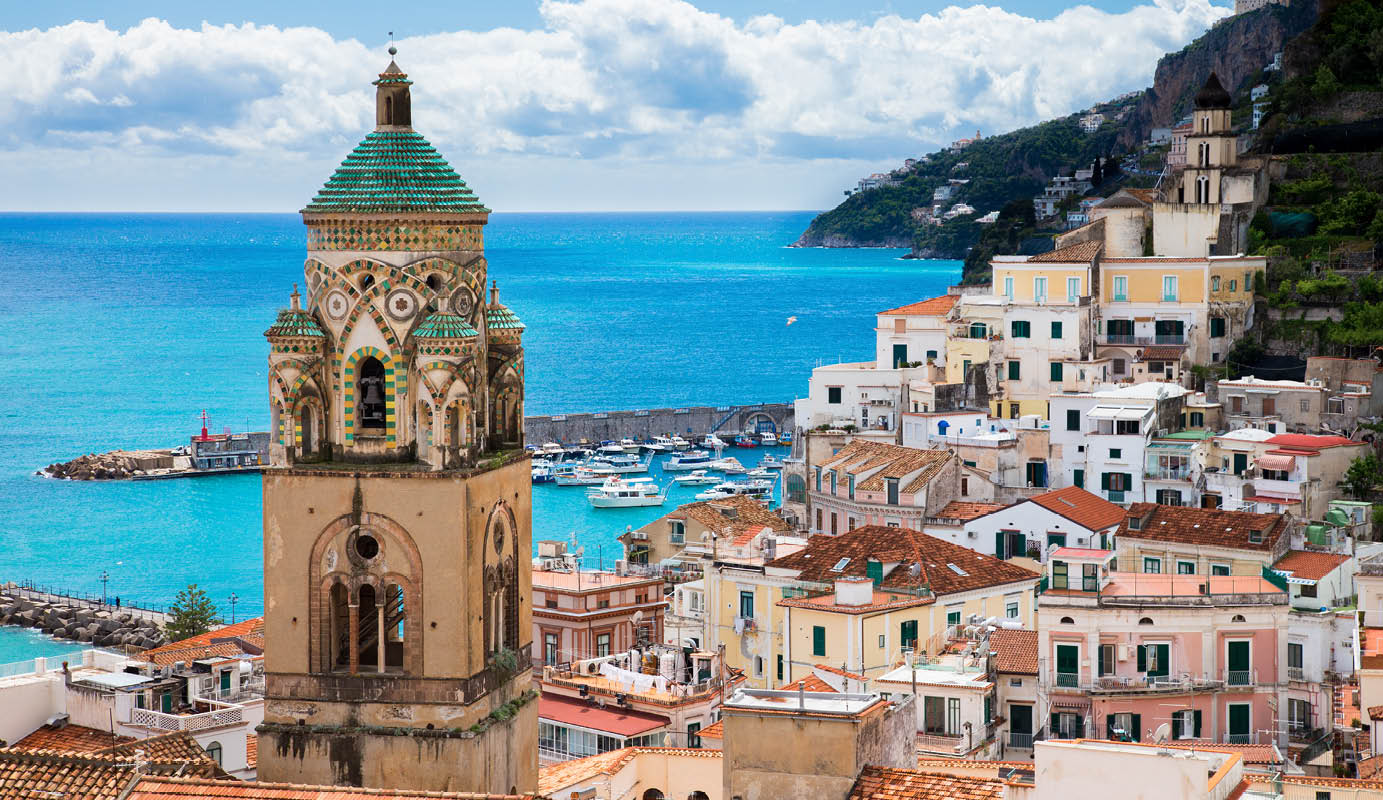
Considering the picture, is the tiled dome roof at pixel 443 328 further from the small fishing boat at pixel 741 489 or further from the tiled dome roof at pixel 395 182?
the small fishing boat at pixel 741 489

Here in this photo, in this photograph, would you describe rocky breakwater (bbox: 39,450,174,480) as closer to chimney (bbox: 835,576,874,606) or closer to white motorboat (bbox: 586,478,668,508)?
white motorboat (bbox: 586,478,668,508)

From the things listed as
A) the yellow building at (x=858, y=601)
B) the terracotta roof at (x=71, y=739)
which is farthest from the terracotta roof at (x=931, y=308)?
the terracotta roof at (x=71, y=739)

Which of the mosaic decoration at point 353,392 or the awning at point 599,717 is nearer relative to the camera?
the mosaic decoration at point 353,392

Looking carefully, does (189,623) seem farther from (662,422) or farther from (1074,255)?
(662,422)

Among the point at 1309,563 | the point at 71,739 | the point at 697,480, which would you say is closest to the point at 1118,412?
the point at 1309,563

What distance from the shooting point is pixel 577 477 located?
412ft

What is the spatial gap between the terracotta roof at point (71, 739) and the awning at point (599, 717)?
34.6ft

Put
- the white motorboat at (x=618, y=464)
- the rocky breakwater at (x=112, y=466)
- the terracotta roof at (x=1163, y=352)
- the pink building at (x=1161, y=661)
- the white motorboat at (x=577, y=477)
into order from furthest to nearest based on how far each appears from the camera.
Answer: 1. the rocky breakwater at (x=112, y=466)
2. the white motorboat at (x=618, y=464)
3. the white motorboat at (x=577, y=477)
4. the terracotta roof at (x=1163, y=352)
5. the pink building at (x=1161, y=661)

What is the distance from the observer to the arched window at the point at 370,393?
24312 mm

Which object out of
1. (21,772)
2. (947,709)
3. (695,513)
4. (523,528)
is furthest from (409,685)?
(695,513)

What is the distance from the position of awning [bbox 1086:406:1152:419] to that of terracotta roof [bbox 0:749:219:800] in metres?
45.0

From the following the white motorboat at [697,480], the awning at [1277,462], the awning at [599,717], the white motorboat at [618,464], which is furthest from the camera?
the white motorboat at [618,464]

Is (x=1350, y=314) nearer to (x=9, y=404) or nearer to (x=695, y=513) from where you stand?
(x=695, y=513)

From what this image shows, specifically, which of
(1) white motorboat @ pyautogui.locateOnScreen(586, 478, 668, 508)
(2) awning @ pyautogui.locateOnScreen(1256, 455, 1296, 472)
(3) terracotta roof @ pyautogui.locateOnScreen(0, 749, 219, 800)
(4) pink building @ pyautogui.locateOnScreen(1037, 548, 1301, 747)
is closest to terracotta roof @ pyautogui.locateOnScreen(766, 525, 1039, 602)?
(4) pink building @ pyautogui.locateOnScreen(1037, 548, 1301, 747)
